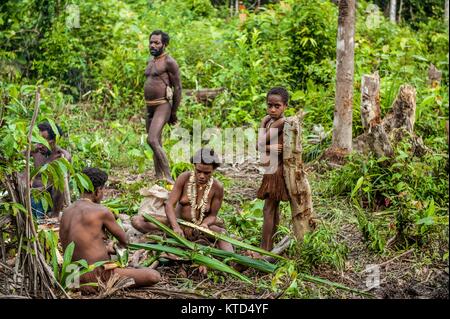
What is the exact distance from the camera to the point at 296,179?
6.43 meters

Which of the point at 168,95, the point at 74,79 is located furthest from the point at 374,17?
the point at 168,95

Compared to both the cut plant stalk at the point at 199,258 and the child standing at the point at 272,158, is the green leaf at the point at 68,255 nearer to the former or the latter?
the cut plant stalk at the point at 199,258

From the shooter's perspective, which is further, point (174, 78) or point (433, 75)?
point (433, 75)

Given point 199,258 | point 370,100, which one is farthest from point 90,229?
point 370,100

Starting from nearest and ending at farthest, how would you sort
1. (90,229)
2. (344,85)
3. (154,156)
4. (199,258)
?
(90,229)
(199,258)
(154,156)
(344,85)

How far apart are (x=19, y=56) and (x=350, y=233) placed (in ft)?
23.6

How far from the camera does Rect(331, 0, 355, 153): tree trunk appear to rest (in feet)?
30.1

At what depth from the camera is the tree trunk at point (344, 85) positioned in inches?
362

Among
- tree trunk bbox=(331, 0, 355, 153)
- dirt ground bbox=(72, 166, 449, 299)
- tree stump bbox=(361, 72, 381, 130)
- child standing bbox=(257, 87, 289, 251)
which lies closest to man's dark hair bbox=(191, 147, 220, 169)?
child standing bbox=(257, 87, 289, 251)

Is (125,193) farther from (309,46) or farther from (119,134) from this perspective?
(309,46)

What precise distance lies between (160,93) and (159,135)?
456mm

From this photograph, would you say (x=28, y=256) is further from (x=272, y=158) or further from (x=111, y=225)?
(x=272, y=158)

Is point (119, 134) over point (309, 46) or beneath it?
beneath
